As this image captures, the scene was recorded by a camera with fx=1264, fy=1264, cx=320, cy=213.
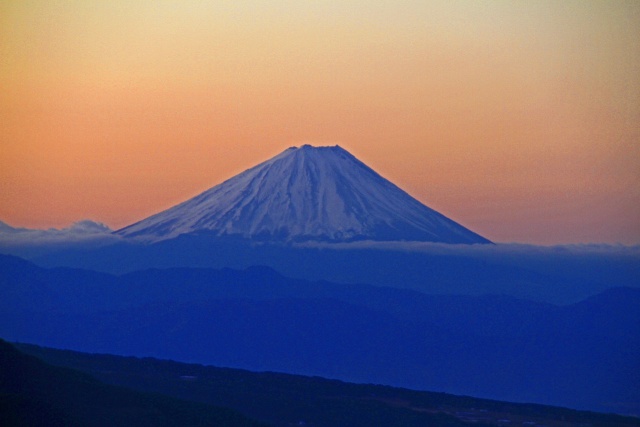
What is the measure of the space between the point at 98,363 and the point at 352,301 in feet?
61.8

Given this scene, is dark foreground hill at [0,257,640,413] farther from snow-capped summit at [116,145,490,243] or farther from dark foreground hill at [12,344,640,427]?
dark foreground hill at [12,344,640,427]

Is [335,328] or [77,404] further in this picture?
[335,328]

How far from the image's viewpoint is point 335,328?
6019cm

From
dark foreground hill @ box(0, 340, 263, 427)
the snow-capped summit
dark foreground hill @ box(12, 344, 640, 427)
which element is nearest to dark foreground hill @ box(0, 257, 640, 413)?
the snow-capped summit

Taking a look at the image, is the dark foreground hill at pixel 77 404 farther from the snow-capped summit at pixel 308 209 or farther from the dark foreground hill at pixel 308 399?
the snow-capped summit at pixel 308 209

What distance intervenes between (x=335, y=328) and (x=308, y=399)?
20160mm

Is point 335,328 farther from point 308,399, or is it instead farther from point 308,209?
point 308,399

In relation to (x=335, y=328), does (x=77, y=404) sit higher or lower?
lower

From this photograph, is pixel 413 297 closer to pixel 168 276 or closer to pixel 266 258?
pixel 266 258

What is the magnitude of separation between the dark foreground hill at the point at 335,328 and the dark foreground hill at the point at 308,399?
11.6m

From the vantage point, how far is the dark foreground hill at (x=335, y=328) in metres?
58.3

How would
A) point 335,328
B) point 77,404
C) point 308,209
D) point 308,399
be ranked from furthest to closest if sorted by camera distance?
1. point 308,209
2. point 335,328
3. point 308,399
4. point 77,404

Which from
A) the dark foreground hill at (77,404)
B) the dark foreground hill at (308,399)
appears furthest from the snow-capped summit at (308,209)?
the dark foreground hill at (77,404)

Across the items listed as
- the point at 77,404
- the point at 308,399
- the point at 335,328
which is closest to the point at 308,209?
the point at 335,328
